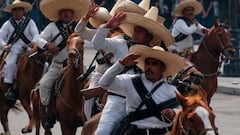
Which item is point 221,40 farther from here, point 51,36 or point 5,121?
point 5,121

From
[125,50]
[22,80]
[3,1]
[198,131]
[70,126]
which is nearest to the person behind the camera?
[198,131]

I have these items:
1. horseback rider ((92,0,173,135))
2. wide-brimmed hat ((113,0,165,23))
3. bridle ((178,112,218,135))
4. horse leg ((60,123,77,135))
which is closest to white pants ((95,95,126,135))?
horseback rider ((92,0,173,135))

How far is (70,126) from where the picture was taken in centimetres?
1122

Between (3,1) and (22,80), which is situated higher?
(22,80)

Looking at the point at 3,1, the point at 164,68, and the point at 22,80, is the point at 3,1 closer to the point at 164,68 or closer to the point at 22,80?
the point at 22,80

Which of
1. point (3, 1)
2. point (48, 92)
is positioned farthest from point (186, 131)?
point (3, 1)

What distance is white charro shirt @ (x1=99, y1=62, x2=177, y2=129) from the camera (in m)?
7.42

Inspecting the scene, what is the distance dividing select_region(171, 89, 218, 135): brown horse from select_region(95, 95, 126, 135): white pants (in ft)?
4.17

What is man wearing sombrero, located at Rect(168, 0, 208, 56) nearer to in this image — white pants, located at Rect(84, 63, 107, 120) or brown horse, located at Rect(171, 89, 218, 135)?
white pants, located at Rect(84, 63, 107, 120)

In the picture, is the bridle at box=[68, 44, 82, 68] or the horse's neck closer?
the bridle at box=[68, 44, 82, 68]

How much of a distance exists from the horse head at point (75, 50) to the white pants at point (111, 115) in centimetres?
250

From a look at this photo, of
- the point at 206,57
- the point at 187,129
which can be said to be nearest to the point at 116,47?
the point at 187,129

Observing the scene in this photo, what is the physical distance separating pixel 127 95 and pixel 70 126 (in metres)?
3.75

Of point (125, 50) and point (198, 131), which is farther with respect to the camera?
point (125, 50)
